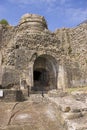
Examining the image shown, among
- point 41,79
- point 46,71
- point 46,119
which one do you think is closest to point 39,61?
point 46,71

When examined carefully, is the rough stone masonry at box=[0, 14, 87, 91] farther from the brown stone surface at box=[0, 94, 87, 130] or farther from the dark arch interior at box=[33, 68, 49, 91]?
the brown stone surface at box=[0, 94, 87, 130]

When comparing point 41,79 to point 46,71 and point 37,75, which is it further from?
point 46,71

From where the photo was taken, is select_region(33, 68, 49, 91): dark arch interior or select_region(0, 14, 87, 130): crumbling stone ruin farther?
select_region(33, 68, 49, 91): dark arch interior

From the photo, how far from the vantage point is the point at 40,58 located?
19766 mm

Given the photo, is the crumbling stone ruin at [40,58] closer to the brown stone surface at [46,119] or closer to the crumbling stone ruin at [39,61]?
the crumbling stone ruin at [39,61]

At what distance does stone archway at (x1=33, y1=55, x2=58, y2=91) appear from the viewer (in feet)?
64.6

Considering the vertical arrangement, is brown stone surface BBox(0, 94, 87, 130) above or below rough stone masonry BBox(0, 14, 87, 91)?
below

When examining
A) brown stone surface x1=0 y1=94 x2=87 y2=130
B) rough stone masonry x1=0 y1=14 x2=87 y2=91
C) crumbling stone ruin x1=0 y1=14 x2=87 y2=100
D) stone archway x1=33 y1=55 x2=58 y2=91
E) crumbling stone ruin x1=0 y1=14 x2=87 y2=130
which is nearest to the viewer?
brown stone surface x1=0 y1=94 x2=87 y2=130

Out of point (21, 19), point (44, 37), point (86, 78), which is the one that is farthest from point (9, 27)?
point (86, 78)

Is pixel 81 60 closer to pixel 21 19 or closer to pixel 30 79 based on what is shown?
pixel 30 79

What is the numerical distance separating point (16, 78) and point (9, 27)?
1071 cm

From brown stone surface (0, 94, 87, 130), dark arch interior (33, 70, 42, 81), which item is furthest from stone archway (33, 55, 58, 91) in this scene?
brown stone surface (0, 94, 87, 130)

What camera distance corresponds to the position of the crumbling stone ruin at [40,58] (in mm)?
16922

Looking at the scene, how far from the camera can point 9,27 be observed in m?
24.8
